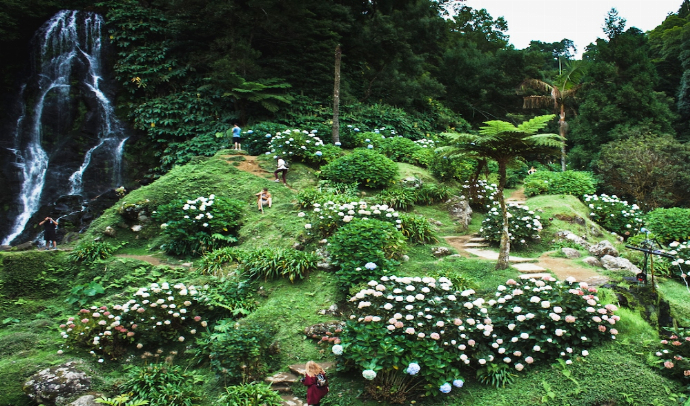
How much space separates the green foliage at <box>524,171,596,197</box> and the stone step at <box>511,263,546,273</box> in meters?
6.79

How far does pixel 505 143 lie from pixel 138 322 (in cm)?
626

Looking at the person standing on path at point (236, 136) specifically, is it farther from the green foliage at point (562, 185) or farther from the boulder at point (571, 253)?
the boulder at point (571, 253)

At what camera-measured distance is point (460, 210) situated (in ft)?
36.5

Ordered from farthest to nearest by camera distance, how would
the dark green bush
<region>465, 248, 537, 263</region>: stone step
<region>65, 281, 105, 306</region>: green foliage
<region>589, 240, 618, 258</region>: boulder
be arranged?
<region>589, 240, 618, 258</region>: boulder
<region>465, 248, 537, 263</region>: stone step
the dark green bush
<region>65, 281, 105, 306</region>: green foliage

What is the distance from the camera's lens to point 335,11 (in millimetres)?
18297

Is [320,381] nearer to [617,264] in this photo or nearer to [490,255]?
[490,255]

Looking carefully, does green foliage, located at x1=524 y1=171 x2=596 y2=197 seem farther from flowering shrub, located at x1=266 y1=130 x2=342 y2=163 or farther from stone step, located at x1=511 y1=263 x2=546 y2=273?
stone step, located at x1=511 y1=263 x2=546 y2=273

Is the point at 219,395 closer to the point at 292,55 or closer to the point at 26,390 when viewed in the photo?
the point at 26,390

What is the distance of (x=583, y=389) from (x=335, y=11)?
17.4 meters

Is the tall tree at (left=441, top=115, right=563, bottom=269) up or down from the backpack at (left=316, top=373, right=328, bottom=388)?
up

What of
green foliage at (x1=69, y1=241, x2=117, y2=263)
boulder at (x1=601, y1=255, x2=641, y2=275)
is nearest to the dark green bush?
green foliage at (x1=69, y1=241, x2=117, y2=263)

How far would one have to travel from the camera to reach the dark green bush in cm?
770

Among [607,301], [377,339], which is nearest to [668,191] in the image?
[607,301]

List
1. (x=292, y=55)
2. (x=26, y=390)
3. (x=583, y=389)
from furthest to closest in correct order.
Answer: (x=292, y=55)
(x=26, y=390)
(x=583, y=389)
